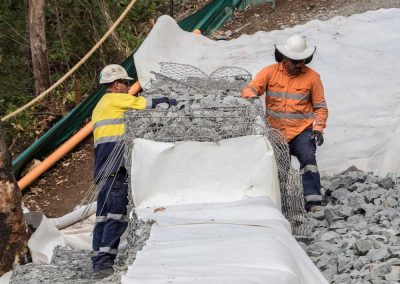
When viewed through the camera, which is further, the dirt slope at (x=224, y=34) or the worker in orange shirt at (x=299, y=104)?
the dirt slope at (x=224, y=34)

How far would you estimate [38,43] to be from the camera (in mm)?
10164

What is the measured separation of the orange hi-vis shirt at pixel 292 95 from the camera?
6148 mm

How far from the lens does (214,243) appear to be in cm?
403

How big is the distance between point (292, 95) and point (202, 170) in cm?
147

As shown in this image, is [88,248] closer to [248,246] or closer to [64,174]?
[64,174]

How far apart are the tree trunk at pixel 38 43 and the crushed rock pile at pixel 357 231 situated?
5.35 m

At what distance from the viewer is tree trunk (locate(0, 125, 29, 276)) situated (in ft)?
20.0

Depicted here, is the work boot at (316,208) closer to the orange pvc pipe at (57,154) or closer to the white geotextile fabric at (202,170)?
the white geotextile fabric at (202,170)

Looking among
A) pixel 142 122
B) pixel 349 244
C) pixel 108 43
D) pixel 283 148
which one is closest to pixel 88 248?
pixel 142 122

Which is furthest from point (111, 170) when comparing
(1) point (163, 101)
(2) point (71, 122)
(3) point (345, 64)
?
(3) point (345, 64)

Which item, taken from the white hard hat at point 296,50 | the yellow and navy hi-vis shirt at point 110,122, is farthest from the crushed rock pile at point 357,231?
the yellow and navy hi-vis shirt at point 110,122

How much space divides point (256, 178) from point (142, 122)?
105cm

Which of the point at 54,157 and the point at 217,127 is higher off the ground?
the point at 217,127

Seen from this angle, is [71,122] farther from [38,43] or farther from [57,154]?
[38,43]
